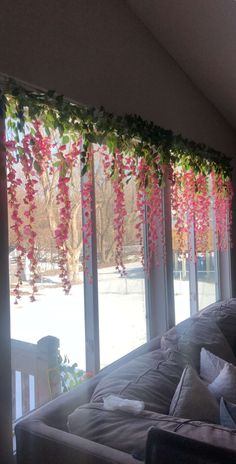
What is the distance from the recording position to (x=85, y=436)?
1220 mm

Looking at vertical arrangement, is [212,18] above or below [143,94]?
above

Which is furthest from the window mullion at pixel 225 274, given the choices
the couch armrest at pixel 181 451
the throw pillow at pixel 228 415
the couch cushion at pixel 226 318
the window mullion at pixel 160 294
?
the couch armrest at pixel 181 451

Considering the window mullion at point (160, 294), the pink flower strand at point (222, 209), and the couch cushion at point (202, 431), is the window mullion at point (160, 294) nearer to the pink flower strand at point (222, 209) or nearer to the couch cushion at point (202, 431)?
the pink flower strand at point (222, 209)

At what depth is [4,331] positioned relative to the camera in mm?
1521

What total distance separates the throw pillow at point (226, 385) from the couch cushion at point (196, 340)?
1.02ft

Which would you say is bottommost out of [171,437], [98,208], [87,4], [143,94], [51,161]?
[171,437]

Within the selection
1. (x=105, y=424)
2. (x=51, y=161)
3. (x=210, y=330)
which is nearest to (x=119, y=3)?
(x=51, y=161)

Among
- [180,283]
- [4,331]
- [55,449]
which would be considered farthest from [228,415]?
[180,283]

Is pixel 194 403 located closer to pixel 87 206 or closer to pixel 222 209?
pixel 87 206

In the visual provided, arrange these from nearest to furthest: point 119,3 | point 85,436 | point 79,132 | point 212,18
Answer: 1. point 85,436
2. point 79,132
3. point 119,3
4. point 212,18

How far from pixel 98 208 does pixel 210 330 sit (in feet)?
3.73

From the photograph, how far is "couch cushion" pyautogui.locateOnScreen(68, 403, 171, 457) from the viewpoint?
44.5 inches

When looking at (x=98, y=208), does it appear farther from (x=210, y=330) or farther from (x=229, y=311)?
(x=229, y=311)

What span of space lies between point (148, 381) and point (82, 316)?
0.65 meters
